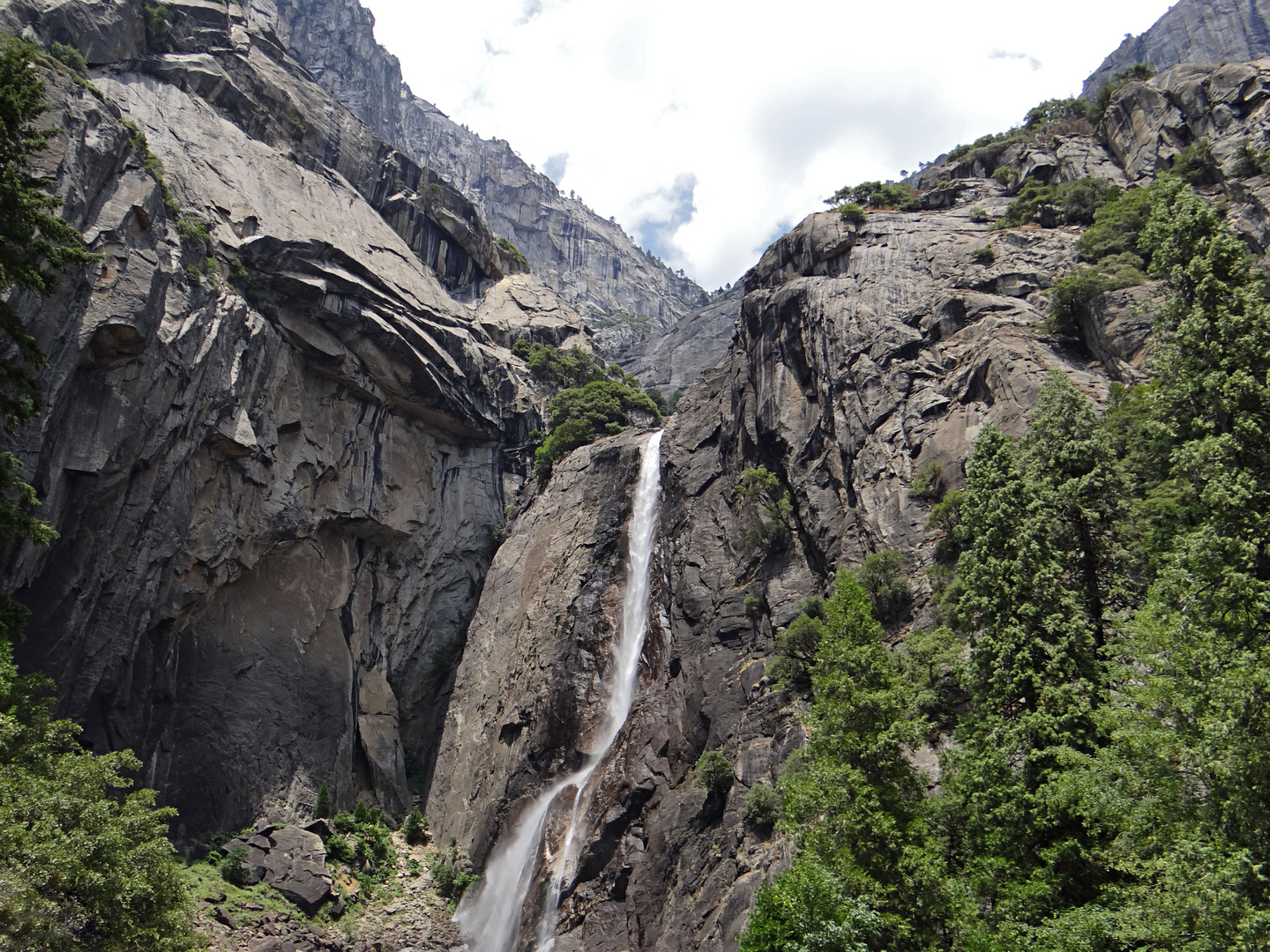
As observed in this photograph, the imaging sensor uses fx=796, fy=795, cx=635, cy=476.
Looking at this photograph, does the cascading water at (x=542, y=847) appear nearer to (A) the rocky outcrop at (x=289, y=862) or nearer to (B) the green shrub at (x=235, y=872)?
(A) the rocky outcrop at (x=289, y=862)

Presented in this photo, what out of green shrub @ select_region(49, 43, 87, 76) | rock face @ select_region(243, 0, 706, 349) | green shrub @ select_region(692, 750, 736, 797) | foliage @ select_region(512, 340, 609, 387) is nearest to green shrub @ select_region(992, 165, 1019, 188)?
foliage @ select_region(512, 340, 609, 387)

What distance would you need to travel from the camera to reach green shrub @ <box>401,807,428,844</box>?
39.8 metres

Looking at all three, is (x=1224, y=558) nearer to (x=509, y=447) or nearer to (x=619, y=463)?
(x=619, y=463)

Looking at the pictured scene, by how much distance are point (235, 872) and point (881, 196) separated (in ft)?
167

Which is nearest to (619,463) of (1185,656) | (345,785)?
(345,785)

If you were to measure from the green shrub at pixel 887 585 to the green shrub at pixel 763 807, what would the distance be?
6.78 m

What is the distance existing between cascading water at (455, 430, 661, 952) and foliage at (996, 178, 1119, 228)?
2750 centimetres

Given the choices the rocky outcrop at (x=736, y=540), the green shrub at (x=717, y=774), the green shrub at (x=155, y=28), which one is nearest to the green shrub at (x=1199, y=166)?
the rocky outcrop at (x=736, y=540)

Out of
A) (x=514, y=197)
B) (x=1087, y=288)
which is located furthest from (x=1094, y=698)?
(x=514, y=197)

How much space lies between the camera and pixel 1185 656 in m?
13.4

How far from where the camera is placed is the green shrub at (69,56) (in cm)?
4200

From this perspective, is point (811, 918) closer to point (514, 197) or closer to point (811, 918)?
point (811, 918)

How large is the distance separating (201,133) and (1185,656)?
55.4m

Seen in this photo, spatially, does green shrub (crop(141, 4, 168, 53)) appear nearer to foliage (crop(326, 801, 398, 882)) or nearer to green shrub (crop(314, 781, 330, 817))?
green shrub (crop(314, 781, 330, 817))
